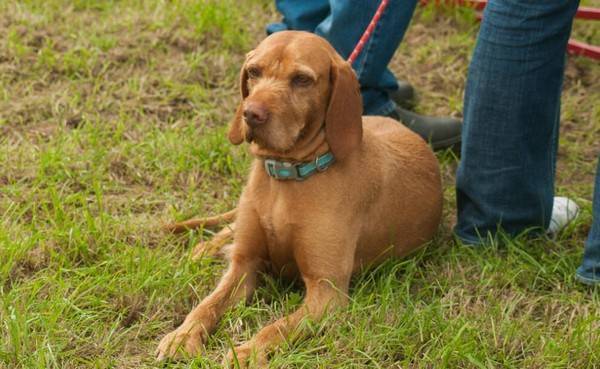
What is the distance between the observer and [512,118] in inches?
142

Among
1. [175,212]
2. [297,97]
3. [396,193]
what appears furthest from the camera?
[175,212]

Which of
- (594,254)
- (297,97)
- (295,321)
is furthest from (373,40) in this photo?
(295,321)

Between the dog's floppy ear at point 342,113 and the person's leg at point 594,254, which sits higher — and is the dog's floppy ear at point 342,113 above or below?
above

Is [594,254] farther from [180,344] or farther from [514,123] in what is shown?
[180,344]

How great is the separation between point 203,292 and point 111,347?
48 centimetres

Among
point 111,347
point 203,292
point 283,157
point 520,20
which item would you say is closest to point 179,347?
point 111,347

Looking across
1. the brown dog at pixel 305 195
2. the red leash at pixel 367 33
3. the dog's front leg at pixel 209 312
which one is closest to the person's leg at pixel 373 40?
the red leash at pixel 367 33

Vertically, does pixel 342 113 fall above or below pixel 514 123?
above

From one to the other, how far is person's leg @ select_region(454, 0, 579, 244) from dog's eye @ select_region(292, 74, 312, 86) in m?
0.85

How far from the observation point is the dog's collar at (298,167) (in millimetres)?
3256

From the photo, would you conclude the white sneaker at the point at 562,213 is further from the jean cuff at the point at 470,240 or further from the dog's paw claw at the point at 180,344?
the dog's paw claw at the point at 180,344

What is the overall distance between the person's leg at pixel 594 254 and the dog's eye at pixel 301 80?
1242mm

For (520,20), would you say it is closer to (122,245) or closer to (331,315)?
(331,315)

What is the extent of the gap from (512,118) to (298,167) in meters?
0.94
